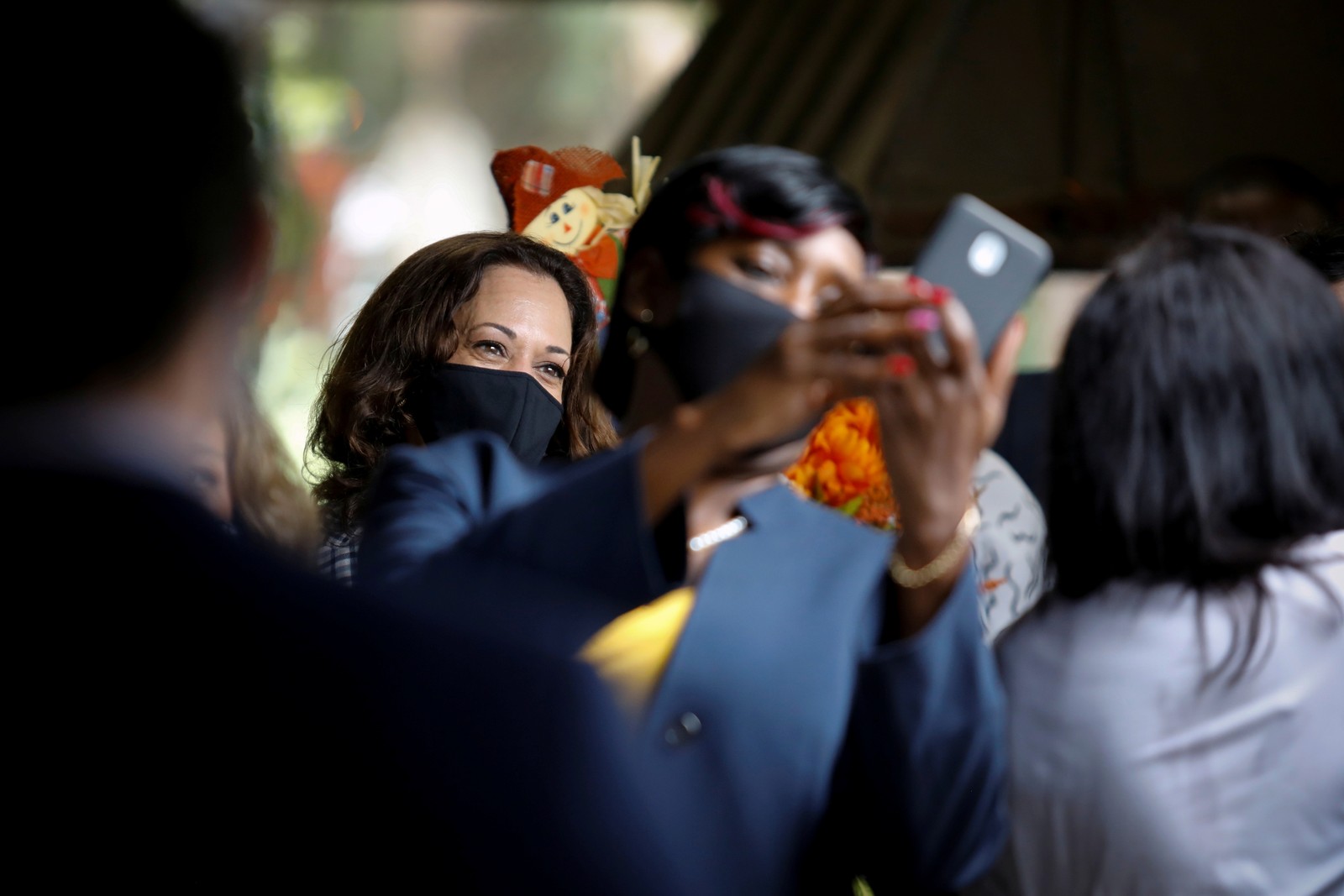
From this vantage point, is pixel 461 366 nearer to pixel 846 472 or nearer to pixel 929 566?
pixel 846 472

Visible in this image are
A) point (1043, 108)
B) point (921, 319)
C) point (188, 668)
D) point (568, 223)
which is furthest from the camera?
point (1043, 108)

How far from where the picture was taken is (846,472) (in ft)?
5.52

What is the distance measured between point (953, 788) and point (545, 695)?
53 cm

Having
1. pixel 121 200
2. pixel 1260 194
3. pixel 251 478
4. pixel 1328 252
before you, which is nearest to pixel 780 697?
pixel 251 478

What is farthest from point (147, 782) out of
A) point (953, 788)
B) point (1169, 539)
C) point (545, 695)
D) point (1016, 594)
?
point (1016, 594)

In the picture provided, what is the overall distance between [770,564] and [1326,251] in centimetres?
150

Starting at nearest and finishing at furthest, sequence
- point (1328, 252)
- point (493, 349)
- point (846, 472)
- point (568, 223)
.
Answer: point (846, 472), point (493, 349), point (1328, 252), point (568, 223)

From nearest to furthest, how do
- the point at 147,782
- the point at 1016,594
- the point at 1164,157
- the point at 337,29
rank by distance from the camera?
the point at 147,782 → the point at 1016,594 → the point at 1164,157 → the point at 337,29

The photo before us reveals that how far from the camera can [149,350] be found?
28.7 inches

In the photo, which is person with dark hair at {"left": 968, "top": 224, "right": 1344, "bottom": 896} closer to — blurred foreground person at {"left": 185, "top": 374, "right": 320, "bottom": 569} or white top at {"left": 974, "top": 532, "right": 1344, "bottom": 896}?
white top at {"left": 974, "top": 532, "right": 1344, "bottom": 896}

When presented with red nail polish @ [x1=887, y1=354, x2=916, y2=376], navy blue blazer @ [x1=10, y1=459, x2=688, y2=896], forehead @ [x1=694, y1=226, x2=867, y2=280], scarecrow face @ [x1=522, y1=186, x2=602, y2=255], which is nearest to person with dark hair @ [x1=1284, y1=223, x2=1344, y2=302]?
scarecrow face @ [x1=522, y1=186, x2=602, y2=255]

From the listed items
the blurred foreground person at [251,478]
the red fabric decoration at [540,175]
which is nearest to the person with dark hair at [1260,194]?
the red fabric decoration at [540,175]

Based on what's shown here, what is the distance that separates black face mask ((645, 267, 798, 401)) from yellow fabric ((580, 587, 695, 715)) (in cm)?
20

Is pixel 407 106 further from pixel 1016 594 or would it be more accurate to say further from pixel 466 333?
pixel 1016 594
